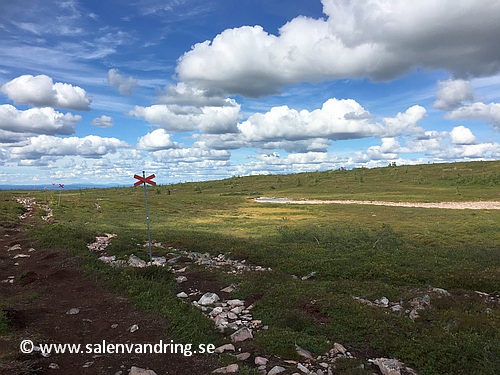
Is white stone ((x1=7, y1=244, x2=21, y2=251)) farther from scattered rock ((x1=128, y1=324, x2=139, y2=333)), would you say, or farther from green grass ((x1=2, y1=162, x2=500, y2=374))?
scattered rock ((x1=128, y1=324, x2=139, y2=333))

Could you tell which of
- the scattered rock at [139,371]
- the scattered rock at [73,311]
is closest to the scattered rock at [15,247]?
the scattered rock at [73,311]

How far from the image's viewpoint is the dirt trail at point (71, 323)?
8461mm

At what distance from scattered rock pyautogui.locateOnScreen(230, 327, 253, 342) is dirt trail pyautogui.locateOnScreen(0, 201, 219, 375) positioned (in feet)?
4.07

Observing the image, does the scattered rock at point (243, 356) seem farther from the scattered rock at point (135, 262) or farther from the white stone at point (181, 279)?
the scattered rock at point (135, 262)

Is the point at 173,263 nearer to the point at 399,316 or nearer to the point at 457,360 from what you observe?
the point at 399,316

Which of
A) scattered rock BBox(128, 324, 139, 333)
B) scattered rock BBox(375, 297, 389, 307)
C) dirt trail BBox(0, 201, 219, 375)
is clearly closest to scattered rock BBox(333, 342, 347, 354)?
dirt trail BBox(0, 201, 219, 375)

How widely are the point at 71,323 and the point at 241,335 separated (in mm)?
5314

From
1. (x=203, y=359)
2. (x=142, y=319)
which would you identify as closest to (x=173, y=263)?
(x=142, y=319)

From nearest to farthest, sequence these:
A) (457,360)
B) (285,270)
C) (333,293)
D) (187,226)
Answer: (457,360), (333,293), (285,270), (187,226)

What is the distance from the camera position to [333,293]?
14.0m

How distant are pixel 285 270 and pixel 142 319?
28.6 feet

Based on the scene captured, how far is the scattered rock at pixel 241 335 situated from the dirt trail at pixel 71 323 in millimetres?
1241

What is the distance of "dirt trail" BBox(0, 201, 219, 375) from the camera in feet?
27.8

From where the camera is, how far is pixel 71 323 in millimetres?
10938
